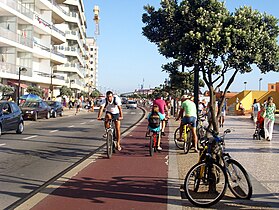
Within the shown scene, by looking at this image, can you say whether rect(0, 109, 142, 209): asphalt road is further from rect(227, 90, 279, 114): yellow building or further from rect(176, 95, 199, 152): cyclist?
rect(227, 90, 279, 114): yellow building

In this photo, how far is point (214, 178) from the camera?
6211mm

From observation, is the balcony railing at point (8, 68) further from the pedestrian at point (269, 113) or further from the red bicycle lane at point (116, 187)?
the red bicycle lane at point (116, 187)

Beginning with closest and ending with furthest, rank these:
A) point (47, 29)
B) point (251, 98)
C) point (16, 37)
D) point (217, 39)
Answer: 1. point (217, 39)
2. point (16, 37)
3. point (251, 98)
4. point (47, 29)

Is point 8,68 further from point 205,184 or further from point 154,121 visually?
point 205,184

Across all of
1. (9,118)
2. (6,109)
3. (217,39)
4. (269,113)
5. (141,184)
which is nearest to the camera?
(141,184)

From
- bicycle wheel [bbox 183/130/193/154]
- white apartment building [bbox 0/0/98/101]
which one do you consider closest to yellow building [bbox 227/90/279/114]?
white apartment building [bbox 0/0/98/101]

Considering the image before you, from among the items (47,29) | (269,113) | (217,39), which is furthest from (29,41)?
(217,39)

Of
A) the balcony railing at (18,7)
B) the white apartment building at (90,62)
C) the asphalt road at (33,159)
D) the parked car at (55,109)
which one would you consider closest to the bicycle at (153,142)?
the asphalt road at (33,159)

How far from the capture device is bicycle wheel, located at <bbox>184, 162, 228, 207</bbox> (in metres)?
6.00

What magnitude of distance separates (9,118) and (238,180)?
41.2 ft

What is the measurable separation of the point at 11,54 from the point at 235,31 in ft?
114

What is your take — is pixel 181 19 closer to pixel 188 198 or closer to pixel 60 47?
pixel 188 198

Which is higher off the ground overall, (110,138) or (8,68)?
(8,68)

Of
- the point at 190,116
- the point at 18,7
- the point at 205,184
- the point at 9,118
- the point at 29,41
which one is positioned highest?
the point at 18,7
